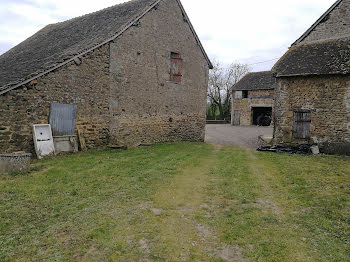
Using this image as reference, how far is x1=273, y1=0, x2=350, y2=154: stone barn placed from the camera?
41.3 ft

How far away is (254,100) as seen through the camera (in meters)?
34.2

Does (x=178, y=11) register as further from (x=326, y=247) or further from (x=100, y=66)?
(x=326, y=247)

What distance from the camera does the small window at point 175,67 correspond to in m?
14.9

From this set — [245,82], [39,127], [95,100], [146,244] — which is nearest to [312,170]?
[146,244]

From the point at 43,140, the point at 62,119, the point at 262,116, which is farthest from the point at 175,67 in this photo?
the point at 262,116

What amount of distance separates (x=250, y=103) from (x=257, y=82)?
9.21 ft

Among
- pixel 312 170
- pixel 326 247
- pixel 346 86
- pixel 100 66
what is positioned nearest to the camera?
pixel 326 247

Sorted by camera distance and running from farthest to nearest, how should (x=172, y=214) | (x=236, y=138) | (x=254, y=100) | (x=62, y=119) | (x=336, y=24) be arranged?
(x=254, y=100), (x=236, y=138), (x=336, y=24), (x=62, y=119), (x=172, y=214)

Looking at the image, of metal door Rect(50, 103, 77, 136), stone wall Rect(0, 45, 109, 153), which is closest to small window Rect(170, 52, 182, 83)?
stone wall Rect(0, 45, 109, 153)

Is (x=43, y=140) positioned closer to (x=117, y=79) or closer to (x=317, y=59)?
(x=117, y=79)

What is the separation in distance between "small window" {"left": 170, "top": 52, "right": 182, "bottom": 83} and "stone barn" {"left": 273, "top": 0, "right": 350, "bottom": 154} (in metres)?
→ 5.20

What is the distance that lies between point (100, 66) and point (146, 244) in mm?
9111

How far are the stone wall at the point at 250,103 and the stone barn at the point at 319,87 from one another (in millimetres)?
18430

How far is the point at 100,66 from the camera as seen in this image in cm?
1142
